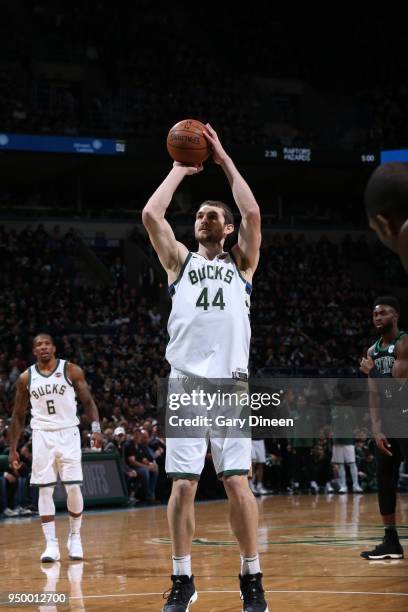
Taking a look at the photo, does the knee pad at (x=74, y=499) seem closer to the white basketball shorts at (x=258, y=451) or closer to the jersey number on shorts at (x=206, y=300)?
the jersey number on shorts at (x=206, y=300)

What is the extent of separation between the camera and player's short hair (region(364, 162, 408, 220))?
11.8ft

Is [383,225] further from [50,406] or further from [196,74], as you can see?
[196,74]

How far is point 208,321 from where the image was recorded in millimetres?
6020

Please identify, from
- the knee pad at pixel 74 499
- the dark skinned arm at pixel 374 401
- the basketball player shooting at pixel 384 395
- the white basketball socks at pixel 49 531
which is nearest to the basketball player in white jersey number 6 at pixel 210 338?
the basketball player shooting at pixel 384 395

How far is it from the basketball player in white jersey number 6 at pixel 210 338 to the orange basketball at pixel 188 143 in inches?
2.7

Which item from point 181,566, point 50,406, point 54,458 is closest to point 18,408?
point 50,406

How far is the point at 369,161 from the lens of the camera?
34.1m

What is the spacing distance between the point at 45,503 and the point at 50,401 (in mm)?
1056

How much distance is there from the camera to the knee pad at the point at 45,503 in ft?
33.0

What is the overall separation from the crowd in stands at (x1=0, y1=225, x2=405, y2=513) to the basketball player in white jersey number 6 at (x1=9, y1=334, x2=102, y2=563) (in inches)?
215

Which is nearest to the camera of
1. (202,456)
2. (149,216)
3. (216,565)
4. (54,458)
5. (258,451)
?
(202,456)

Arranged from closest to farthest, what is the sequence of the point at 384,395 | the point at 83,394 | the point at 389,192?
the point at 389,192, the point at 384,395, the point at 83,394

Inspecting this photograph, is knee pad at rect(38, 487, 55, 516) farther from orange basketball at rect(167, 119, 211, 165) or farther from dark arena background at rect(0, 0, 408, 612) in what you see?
orange basketball at rect(167, 119, 211, 165)

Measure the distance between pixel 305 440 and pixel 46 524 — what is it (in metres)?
11.8
